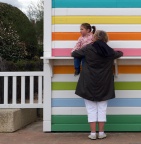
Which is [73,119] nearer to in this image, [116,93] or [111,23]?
[116,93]

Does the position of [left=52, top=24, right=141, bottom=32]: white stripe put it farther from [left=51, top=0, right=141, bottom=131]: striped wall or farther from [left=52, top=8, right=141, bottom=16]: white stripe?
[left=52, top=8, right=141, bottom=16]: white stripe

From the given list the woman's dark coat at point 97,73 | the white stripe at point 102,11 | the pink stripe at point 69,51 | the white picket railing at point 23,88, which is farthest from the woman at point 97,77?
the white picket railing at point 23,88

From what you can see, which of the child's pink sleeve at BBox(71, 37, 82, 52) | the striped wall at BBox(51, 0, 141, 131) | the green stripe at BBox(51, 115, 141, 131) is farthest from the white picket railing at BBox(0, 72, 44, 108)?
the child's pink sleeve at BBox(71, 37, 82, 52)

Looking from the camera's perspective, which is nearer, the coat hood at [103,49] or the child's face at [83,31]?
the coat hood at [103,49]

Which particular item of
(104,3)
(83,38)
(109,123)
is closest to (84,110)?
(109,123)

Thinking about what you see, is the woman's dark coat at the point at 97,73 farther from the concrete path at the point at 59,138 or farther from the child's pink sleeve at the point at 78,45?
the concrete path at the point at 59,138

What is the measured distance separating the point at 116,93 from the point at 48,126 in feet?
4.30

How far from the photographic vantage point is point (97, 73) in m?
6.35

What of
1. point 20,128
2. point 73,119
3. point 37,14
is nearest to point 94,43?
point 73,119

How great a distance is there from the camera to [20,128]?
7.54 metres

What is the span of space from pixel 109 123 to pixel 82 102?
0.59m

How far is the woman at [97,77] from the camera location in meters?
6.34

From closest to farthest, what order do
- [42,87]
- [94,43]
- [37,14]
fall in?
[94,43]
[42,87]
[37,14]

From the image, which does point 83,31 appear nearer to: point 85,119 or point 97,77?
point 97,77
